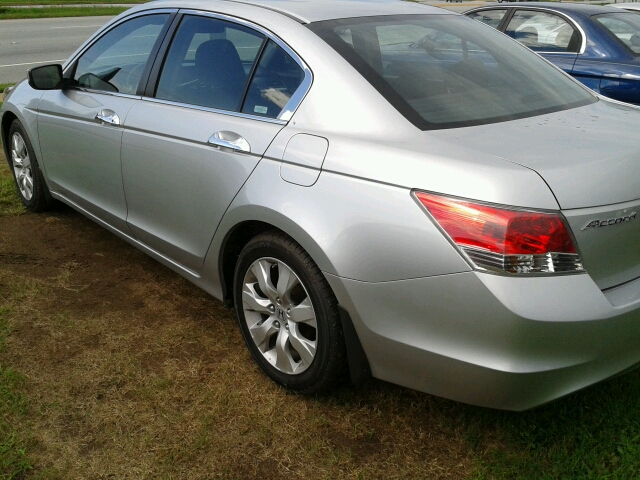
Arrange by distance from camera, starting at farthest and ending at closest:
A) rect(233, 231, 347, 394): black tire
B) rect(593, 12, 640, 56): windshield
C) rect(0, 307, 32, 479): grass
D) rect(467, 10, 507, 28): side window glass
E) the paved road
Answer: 1. the paved road
2. rect(467, 10, 507, 28): side window glass
3. rect(593, 12, 640, 56): windshield
4. rect(233, 231, 347, 394): black tire
5. rect(0, 307, 32, 479): grass

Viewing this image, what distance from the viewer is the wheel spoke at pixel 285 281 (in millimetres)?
2854

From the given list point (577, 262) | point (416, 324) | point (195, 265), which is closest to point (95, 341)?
point (195, 265)

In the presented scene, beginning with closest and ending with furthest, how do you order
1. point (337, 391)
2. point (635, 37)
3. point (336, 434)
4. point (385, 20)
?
1. point (336, 434)
2. point (337, 391)
3. point (385, 20)
4. point (635, 37)

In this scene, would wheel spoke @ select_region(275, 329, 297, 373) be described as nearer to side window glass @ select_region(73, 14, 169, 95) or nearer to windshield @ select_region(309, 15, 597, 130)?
windshield @ select_region(309, 15, 597, 130)

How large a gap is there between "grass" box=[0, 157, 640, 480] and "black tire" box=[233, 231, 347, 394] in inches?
5.2

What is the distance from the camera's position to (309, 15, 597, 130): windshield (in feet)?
9.10

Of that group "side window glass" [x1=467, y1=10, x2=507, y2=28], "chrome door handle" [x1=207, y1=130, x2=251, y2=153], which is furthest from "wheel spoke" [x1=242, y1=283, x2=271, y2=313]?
"side window glass" [x1=467, y1=10, x2=507, y2=28]

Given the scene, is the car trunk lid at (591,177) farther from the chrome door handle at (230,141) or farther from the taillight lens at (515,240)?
the chrome door handle at (230,141)

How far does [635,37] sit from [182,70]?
4996 millimetres

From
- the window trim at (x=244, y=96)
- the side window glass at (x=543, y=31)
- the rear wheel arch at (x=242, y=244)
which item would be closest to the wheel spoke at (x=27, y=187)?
the window trim at (x=244, y=96)

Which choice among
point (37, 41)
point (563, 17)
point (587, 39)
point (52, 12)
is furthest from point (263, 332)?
point (52, 12)

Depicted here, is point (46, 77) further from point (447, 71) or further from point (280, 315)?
point (447, 71)

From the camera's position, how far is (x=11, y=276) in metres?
4.20

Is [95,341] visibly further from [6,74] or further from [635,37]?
[6,74]
